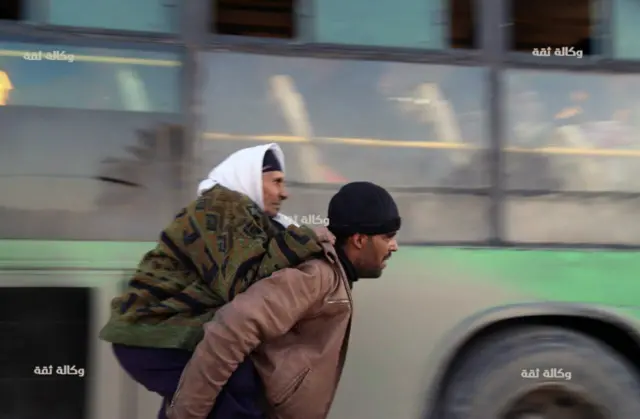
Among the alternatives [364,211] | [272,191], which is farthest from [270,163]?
[364,211]

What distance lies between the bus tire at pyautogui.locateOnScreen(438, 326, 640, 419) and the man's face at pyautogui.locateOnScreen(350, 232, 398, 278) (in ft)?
5.05

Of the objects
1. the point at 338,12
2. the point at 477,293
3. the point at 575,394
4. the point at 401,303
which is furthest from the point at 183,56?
the point at 575,394

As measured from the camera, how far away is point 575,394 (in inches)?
130

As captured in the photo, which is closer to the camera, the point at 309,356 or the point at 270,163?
the point at 309,356

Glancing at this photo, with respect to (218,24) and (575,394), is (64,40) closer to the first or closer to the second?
(218,24)

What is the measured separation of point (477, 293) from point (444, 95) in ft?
3.18

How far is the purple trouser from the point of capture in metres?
1.83

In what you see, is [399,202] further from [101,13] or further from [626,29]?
[101,13]

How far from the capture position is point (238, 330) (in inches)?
67.1

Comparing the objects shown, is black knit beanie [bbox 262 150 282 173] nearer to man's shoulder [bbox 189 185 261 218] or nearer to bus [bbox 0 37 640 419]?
→ man's shoulder [bbox 189 185 261 218]

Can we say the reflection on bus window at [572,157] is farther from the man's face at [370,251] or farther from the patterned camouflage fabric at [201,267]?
the patterned camouflage fabric at [201,267]

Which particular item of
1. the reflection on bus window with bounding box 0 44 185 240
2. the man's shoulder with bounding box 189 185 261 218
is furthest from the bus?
the man's shoulder with bounding box 189 185 261 218

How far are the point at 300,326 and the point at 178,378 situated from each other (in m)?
0.37

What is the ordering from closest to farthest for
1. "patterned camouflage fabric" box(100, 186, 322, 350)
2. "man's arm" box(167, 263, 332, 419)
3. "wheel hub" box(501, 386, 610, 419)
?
"man's arm" box(167, 263, 332, 419) < "patterned camouflage fabric" box(100, 186, 322, 350) < "wheel hub" box(501, 386, 610, 419)
